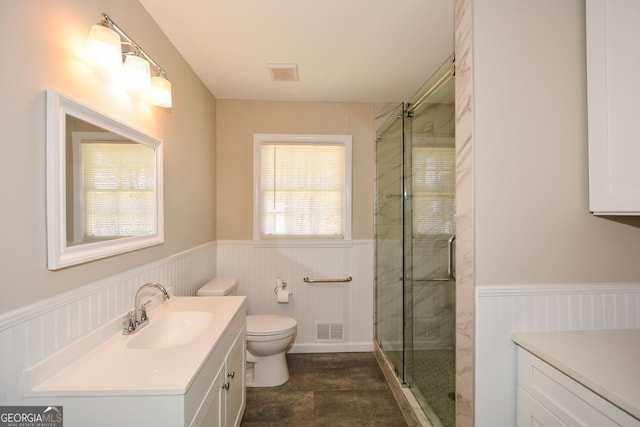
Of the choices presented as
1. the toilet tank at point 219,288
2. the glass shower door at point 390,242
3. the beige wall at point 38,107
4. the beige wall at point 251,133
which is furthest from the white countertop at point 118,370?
the beige wall at point 251,133

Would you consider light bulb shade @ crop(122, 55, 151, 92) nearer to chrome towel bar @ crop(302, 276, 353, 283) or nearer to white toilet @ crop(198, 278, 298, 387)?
white toilet @ crop(198, 278, 298, 387)

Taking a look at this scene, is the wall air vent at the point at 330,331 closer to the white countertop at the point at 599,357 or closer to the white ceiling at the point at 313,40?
the white countertop at the point at 599,357

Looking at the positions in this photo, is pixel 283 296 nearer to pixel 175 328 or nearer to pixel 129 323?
pixel 175 328

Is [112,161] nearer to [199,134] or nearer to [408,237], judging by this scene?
[199,134]

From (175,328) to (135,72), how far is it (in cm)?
122

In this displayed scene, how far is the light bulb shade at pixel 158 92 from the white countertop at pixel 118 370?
3.70ft

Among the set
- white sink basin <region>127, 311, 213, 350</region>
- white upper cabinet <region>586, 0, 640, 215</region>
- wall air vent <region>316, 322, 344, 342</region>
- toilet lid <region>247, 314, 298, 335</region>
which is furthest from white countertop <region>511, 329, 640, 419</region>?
wall air vent <region>316, 322, 344, 342</region>

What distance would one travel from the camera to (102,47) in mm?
1188

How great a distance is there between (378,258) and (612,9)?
224 cm

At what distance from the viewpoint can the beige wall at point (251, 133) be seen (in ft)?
9.80

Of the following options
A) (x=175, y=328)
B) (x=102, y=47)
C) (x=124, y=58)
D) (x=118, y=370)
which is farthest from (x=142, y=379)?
(x=124, y=58)

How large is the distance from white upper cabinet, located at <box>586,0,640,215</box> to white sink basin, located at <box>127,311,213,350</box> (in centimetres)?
175

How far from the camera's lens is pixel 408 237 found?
2.32 m

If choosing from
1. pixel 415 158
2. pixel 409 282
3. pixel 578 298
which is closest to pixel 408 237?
pixel 409 282
